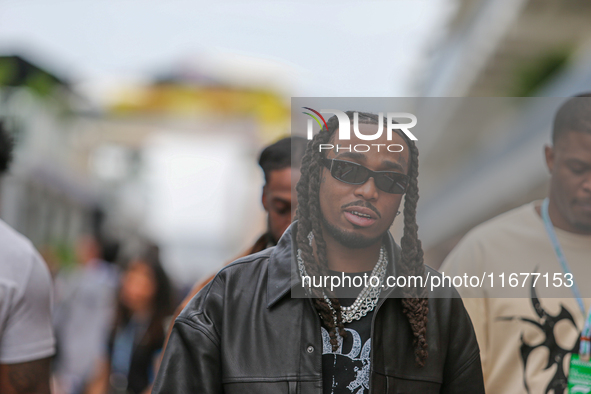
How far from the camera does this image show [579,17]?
17.9m

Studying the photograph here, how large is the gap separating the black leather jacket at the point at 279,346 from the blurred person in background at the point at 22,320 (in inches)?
45.8

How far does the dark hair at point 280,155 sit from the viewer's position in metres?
2.41

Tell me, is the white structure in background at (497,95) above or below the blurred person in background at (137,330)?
above

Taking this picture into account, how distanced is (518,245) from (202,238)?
2919 inches

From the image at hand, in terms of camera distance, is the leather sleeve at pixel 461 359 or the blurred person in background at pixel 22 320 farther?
the blurred person in background at pixel 22 320

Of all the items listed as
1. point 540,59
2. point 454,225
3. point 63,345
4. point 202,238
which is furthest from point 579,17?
point 202,238

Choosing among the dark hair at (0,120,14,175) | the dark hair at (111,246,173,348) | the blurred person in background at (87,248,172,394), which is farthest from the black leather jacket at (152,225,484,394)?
the dark hair at (111,246,173,348)

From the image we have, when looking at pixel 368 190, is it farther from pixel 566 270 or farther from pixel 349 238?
pixel 566 270

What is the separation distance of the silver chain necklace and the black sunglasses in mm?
242

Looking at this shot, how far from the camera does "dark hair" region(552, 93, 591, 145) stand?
7.80ft

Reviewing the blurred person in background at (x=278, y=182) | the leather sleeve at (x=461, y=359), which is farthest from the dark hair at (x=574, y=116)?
the blurred person in background at (x=278, y=182)

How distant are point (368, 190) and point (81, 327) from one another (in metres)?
5.95

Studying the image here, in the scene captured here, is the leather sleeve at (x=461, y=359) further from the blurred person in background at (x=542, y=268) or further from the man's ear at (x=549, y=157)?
the man's ear at (x=549, y=157)

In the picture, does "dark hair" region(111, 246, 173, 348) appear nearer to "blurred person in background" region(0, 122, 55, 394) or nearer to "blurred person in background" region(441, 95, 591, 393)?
"blurred person in background" region(0, 122, 55, 394)
